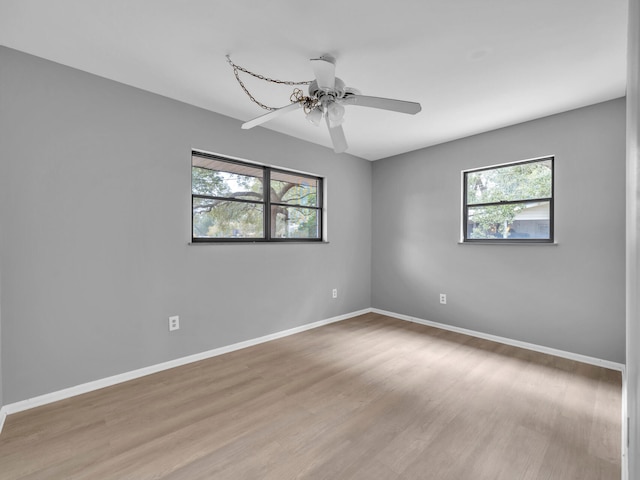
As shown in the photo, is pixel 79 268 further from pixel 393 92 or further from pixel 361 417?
pixel 393 92

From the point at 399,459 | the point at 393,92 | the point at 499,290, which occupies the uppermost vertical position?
the point at 393,92

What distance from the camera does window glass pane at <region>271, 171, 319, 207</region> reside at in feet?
11.9

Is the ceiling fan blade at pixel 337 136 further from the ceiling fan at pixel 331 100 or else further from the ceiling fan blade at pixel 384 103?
the ceiling fan blade at pixel 384 103

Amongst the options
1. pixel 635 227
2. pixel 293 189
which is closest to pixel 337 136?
pixel 293 189

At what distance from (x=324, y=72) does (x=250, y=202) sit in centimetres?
186

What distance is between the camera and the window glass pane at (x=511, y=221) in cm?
316

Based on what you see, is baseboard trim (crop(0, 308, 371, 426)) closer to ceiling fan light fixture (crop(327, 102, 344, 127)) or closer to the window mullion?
the window mullion

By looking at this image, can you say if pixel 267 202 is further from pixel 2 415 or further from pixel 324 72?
pixel 2 415

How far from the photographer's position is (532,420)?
6.46ft

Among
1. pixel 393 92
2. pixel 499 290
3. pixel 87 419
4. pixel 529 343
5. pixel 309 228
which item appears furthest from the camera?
pixel 309 228

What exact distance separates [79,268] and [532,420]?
341cm

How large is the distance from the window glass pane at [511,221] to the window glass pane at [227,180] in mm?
2686

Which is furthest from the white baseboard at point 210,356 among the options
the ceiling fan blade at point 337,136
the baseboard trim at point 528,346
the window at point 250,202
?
the ceiling fan blade at point 337,136

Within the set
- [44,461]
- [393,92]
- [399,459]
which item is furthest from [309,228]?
[44,461]
